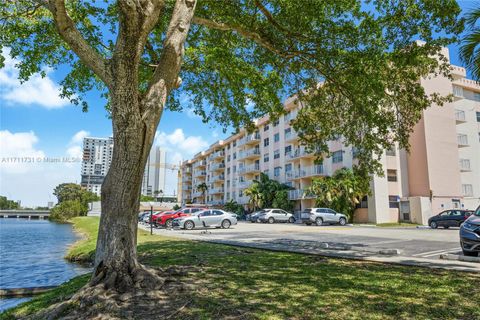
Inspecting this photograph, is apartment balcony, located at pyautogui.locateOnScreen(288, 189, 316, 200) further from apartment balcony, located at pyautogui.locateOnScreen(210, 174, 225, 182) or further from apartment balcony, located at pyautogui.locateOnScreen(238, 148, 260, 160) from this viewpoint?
apartment balcony, located at pyautogui.locateOnScreen(210, 174, 225, 182)

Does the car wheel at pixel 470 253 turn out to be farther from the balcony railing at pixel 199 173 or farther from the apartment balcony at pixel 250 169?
the balcony railing at pixel 199 173

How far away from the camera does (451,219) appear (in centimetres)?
2575

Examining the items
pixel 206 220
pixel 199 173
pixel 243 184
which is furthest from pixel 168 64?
pixel 199 173

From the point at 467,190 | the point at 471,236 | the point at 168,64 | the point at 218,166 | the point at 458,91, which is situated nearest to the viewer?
the point at 168,64

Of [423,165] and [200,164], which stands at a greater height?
[200,164]

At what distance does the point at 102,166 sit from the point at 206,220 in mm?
62573

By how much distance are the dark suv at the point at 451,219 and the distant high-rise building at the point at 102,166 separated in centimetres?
3495

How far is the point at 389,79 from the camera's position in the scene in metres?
10.3

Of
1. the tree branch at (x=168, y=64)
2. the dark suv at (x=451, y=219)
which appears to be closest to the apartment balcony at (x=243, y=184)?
the dark suv at (x=451, y=219)

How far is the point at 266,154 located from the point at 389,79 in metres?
43.9

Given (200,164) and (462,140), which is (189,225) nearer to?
(462,140)

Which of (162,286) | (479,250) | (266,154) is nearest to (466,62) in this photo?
(479,250)

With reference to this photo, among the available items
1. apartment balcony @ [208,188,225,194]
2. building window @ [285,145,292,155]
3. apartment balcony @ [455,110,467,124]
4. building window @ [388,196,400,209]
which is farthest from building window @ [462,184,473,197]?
apartment balcony @ [208,188,225,194]

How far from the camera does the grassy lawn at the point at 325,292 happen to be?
4305 mm
